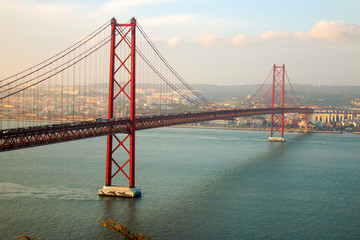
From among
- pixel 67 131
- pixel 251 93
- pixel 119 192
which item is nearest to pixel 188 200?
pixel 119 192

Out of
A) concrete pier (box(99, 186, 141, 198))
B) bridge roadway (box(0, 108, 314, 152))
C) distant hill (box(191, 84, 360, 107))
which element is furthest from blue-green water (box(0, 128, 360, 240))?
distant hill (box(191, 84, 360, 107))

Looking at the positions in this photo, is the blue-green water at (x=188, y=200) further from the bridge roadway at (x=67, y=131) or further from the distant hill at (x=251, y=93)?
the distant hill at (x=251, y=93)

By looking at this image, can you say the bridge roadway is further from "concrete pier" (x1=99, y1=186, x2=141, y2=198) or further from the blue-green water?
the blue-green water

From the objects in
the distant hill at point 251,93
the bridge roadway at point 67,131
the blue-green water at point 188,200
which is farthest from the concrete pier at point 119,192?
the distant hill at point 251,93

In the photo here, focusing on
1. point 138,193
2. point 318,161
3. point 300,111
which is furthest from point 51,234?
point 300,111

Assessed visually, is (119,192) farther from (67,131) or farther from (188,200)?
(67,131)

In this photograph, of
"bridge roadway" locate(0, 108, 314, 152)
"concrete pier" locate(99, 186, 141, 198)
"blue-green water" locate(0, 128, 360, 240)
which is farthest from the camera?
"concrete pier" locate(99, 186, 141, 198)

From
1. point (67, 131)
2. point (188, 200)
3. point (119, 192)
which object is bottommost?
point (188, 200)

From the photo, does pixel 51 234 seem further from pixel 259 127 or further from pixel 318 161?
pixel 259 127
